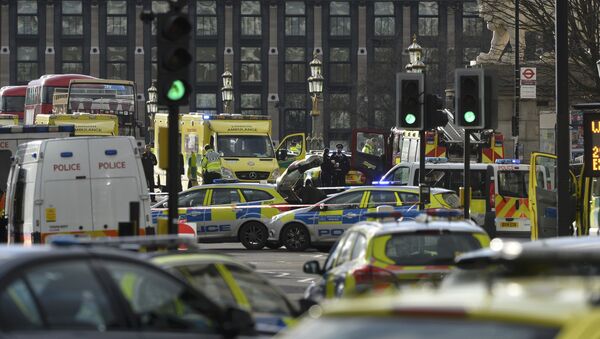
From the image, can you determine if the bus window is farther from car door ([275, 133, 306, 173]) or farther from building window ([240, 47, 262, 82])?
building window ([240, 47, 262, 82])

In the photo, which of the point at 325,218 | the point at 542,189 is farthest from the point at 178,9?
the point at 325,218

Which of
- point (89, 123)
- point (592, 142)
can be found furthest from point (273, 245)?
point (89, 123)

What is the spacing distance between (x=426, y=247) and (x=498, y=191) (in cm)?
2172

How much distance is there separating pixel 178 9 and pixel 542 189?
1417 cm

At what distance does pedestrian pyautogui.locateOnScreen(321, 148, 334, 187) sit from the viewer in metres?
43.7

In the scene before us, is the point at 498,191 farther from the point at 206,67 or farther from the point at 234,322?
the point at 206,67

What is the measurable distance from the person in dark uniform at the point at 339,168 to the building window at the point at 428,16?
7889 cm

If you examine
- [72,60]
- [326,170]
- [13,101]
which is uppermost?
[72,60]

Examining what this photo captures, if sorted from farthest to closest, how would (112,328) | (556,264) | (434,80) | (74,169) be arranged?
1. (434,80)
2. (74,169)
3. (112,328)
4. (556,264)

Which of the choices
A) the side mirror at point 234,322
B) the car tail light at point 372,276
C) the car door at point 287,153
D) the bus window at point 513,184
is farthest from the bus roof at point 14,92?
the side mirror at point 234,322

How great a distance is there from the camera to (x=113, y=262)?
342 inches

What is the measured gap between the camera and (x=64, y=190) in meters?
20.7

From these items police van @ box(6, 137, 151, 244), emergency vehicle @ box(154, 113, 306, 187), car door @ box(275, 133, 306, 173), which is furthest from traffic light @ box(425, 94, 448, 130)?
car door @ box(275, 133, 306, 173)

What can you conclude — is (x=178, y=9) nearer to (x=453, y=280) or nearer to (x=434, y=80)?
(x=453, y=280)
